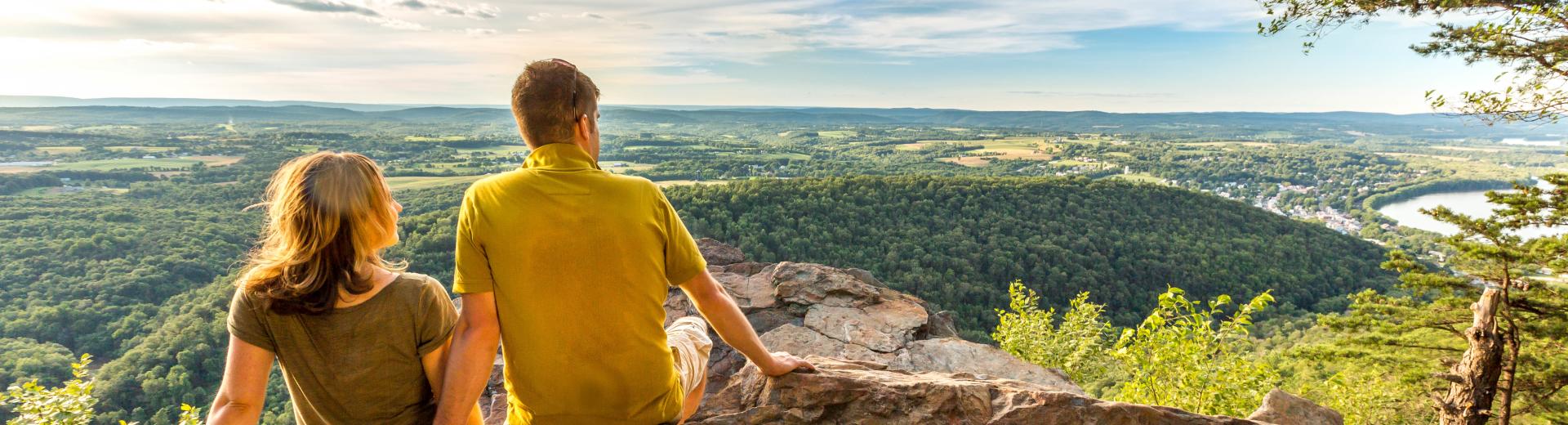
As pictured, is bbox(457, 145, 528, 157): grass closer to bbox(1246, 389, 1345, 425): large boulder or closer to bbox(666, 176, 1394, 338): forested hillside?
bbox(666, 176, 1394, 338): forested hillside

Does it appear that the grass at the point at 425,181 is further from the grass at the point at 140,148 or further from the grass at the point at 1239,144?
the grass at the point at 1239,144

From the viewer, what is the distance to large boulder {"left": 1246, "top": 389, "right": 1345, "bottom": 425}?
4406 mm

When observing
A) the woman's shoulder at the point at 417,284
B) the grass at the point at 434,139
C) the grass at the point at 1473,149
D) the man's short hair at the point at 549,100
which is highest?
the man's short hair at the point at 549,100

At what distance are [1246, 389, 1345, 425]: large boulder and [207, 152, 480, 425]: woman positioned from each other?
5.09m

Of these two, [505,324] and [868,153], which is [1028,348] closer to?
[505,324]

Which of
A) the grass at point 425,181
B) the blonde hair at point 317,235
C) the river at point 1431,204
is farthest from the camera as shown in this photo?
the river at point 1431,204

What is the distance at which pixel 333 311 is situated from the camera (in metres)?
2.08

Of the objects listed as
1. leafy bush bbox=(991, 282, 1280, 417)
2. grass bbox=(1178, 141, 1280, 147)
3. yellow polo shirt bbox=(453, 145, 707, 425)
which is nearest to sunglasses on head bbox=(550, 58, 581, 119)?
yellow polo shirt bbox=(453, 145, 707, 425)

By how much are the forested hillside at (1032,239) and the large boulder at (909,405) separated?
30.7 metres

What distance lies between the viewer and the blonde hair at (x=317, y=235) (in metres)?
1.96

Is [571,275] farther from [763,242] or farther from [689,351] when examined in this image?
[763,242]

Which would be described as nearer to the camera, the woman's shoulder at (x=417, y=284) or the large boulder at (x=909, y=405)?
the woman's shoulder at (x=417, y=284)

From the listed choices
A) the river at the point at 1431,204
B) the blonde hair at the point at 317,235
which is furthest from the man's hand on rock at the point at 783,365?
the river at the point at 1431,204

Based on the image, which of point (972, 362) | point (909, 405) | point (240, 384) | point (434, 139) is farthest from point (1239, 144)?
point (240, 384)
